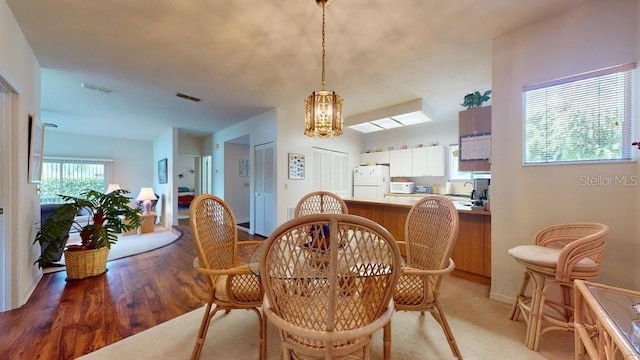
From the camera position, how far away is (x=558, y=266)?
4.86ft

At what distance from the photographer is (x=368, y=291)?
3.22ft

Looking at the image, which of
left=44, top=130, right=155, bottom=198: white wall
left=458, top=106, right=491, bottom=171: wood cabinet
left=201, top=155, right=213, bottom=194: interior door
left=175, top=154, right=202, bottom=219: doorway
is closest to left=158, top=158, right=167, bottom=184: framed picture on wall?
left=175, top=154, right=202, bottom=219: doorway

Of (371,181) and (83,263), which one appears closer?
(83,263)

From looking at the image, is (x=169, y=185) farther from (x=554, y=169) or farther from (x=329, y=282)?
(x=554, y=169)

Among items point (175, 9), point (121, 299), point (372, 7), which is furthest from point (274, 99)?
point (121, 299)

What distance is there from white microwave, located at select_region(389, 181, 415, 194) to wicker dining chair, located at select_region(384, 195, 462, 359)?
13.3 feet

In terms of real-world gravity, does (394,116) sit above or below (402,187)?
above

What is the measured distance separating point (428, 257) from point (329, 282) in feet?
3.48

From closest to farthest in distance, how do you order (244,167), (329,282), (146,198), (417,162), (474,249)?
(329,282), (474,249), (146,198), (417,162), (244,167)

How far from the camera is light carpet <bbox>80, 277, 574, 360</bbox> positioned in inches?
60.9

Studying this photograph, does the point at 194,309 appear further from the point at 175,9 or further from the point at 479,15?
the point at 479,15

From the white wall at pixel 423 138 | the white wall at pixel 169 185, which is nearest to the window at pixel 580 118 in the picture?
the white wall at pixel 423 138

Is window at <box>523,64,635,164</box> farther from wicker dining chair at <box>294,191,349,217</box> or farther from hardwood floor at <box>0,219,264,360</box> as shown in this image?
hardwood floor at <box>0,219,264,360</box>

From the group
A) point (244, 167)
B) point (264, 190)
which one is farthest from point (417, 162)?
point (244, 167)
